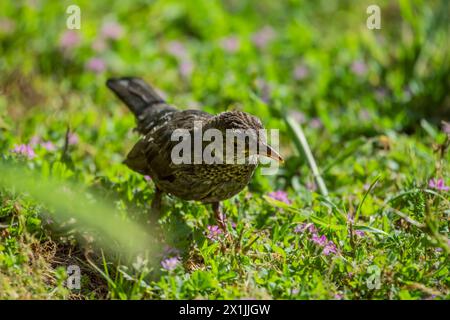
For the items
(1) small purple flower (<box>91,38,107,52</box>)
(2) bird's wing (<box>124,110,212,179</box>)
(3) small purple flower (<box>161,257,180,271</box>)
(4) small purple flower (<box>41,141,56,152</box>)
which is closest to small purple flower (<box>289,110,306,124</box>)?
(2) bird's wing (<box>124,110,212,179</box>)

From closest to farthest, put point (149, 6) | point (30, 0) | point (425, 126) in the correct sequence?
1. point (425, 126)
2. point (30, 0)
3. point (149, 6)

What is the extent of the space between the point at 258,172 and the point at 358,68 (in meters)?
2.40

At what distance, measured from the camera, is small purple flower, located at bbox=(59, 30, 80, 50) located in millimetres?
7066

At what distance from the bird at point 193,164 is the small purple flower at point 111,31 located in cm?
247

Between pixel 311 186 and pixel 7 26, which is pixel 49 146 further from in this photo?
pixel 7 26

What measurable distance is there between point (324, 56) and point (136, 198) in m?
3.23

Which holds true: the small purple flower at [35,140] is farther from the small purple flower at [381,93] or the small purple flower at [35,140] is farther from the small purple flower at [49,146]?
the small purple flower at [381,93]

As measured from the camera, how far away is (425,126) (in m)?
5.88

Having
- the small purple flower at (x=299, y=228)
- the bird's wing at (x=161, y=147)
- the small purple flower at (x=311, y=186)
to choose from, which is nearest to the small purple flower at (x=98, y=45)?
the bird's wing at (x=161, y=147)

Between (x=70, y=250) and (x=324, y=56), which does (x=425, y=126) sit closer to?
(x=324, y=56)

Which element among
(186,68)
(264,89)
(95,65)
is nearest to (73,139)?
(95,65)

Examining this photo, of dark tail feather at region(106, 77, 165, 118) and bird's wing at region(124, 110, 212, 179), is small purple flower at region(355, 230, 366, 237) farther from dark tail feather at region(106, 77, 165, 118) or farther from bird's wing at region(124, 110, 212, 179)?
dark tail feather at region(106, 77, 165, 118)

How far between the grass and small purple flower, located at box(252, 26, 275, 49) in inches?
1.0

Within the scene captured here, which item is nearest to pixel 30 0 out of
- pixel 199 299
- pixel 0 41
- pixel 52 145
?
pixel 0 41
